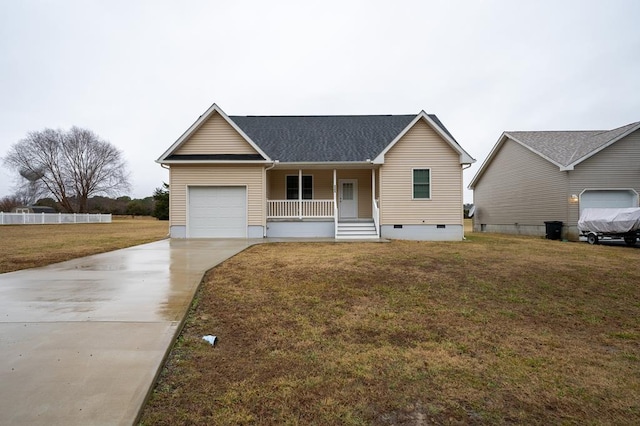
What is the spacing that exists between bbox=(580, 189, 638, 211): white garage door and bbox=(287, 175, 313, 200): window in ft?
46.5

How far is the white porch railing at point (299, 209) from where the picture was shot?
15711mm

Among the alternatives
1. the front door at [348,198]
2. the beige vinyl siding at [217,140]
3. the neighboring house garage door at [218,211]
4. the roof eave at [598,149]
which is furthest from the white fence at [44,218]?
the roof eave at [598,149]

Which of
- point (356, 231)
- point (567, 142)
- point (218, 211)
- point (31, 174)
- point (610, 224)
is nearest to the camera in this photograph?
point (610, 224)

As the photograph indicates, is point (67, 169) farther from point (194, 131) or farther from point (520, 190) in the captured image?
point (520, 190)

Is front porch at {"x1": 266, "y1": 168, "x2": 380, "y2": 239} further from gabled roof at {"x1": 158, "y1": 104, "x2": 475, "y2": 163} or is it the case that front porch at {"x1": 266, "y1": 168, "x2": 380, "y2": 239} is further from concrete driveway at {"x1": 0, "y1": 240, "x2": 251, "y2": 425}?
concrete driveway at {"x1": 0, "y1": 240, "x2": 251, "y2": 425}

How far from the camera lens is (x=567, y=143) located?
64.0ft

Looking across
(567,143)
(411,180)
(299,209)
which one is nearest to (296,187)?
(299,209)

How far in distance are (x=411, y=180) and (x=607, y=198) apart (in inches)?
430

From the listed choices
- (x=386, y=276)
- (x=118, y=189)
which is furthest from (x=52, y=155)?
(x=386, y=276)

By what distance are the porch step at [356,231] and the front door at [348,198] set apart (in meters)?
1.47

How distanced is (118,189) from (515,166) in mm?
53033

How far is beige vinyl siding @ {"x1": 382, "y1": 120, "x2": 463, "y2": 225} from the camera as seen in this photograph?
50.2 feet

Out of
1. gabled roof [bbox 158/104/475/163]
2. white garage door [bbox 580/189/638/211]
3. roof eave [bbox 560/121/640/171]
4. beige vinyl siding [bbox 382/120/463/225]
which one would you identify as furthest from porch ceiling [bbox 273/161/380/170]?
white garage door [bbox 580/189/638/211]

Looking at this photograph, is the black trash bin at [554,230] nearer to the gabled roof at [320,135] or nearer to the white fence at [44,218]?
the gabled roof at [320,135]
